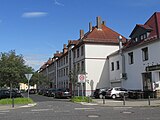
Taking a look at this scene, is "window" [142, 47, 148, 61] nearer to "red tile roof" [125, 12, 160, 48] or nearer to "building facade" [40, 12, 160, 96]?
"building facade" [40, 12, 160, 96]

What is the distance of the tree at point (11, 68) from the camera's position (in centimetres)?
2923

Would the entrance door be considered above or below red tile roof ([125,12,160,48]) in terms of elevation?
below

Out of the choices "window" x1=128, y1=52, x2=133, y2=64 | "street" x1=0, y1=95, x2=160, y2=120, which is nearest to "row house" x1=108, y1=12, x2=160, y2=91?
"window" x1=128, y1=52, x2=133, y2=64

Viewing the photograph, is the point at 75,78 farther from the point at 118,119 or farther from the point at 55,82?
the point at 55,82

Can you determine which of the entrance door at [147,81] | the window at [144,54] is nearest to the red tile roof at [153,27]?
the window at [144,54]

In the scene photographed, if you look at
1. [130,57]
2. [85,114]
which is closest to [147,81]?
[130,57]

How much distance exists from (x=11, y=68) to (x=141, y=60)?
15517mm

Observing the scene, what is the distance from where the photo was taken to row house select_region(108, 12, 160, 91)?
3000 centimetres

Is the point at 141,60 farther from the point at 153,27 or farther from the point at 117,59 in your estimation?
the point at 117,59

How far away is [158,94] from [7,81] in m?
16.8

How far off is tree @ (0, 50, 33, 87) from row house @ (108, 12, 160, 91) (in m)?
13.9

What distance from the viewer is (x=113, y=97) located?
32875 mm

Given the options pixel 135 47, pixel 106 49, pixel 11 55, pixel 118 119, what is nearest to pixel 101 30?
pixel 106 49

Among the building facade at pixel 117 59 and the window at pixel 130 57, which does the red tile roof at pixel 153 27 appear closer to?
the building facade at pixel 117 59
